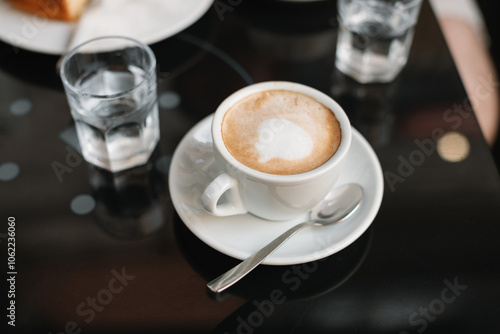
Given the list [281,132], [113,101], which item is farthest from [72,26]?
[281,132]

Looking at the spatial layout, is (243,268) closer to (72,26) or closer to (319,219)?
(319,219)

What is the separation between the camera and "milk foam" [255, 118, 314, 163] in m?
0.63

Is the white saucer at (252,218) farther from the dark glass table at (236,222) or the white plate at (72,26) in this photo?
the white plate at (72,26)

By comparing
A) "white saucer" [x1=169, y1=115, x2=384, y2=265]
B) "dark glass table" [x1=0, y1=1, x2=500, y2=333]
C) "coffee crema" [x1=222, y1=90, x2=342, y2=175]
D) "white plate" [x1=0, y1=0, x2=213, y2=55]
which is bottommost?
"dark glass table" [x1=0, y1=1, x2=500, y2=333]

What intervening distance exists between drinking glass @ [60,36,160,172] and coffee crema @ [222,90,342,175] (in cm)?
13

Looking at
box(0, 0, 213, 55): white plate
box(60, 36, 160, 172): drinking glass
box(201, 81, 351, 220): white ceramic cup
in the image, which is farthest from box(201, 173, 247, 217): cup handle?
box(0, 0, 213, 55): white plate

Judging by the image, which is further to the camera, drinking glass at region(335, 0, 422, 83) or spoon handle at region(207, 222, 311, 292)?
drinking glass at region(335, 0, 422, 83)

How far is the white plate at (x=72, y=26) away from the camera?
0.86m

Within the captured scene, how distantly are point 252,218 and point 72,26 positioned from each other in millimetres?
462

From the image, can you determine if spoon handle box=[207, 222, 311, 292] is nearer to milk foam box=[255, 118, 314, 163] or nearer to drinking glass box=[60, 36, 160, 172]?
milk foam box=[255, 118, 314, 163]

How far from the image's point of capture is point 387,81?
880mm

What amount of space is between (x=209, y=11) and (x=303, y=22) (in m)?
0.16

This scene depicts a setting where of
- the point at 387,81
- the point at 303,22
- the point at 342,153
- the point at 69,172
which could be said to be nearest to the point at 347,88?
the point at 387,81

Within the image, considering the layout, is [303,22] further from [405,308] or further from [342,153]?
[405,308]
